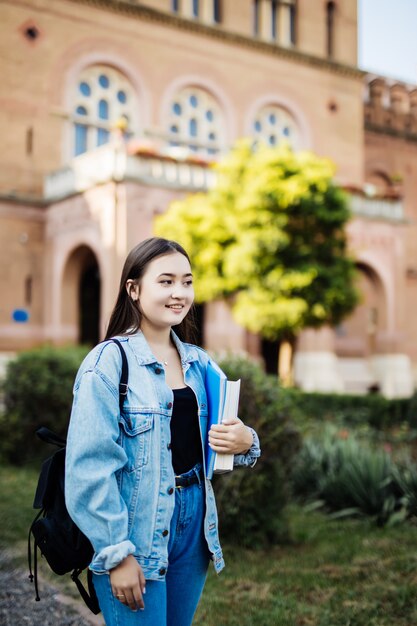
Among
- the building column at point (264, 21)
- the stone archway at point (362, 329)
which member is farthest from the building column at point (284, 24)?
the stone archway at point (362, 329)

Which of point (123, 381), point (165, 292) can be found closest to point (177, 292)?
point (165, 292)

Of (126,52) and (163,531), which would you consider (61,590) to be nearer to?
(163,531)

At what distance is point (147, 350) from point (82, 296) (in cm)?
1985

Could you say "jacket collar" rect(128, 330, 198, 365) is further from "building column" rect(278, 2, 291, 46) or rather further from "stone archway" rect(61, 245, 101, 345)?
"building column" rect(278, 2, 291, 46)

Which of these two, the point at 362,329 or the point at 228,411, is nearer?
the point at 228,411

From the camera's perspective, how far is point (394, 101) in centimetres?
3189

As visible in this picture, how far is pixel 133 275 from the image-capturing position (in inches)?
108

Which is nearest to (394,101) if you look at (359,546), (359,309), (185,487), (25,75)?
(359,309)

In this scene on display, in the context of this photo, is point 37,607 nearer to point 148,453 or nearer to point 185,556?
point 185,556

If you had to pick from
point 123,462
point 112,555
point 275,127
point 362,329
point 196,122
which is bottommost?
point 112,555

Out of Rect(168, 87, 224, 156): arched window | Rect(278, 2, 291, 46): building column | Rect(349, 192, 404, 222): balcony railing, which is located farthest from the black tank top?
Rect(278, 2, 291, 46): building column

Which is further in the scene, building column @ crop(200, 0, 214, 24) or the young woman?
building column @ crop(200, 0, 214, 24)

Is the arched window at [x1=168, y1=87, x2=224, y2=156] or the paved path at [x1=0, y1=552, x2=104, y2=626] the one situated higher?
the arched window at [x1=168, y1=87, x2=224, y2=156]

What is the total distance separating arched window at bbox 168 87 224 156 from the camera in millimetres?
23469
